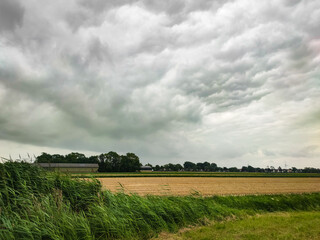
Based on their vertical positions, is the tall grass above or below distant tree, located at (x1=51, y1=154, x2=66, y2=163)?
below

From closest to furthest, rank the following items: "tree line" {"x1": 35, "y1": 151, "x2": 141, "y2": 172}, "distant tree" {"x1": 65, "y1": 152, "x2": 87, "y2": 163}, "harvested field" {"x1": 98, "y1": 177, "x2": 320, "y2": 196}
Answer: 1. "harvested field" {"x1": 98, "y1": 177, "x2": 320, "y2": 196}
2. "tree line" {"x1": 35, "y1": 151, "x2": 141, "y2": 172}
3. "distant tree" {"x1": 65, "y1": 152, "x2": 87, "y2": 163}

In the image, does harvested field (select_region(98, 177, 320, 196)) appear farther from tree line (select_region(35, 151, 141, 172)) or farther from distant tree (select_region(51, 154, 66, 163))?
distant tree (select_region(51, 154, 66, 163))

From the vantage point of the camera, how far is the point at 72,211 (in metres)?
10.8

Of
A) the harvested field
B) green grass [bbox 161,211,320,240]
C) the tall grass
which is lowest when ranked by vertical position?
the harvested field

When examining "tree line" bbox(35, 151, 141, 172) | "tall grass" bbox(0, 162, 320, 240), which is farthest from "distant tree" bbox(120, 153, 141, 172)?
"tall grass" bbox(0, 162, 320, 240)

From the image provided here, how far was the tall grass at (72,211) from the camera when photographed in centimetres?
871

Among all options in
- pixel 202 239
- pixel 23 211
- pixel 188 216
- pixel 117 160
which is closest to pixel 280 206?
pixel 188 216

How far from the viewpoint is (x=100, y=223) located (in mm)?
9969

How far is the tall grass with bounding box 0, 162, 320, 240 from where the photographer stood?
8.71m

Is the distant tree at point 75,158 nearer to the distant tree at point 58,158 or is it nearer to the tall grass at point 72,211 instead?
the distant tree at point 58,158

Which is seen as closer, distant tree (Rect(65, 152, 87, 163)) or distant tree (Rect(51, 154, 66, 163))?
distant tree (Rect(51, 154, 66, 163))

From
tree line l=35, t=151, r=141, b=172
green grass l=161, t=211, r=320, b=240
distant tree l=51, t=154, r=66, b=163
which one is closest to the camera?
green grass l=161, t=211, r=320, b=240

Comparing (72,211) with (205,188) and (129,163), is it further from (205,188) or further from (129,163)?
(129,163)

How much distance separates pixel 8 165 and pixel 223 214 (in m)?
12.3
